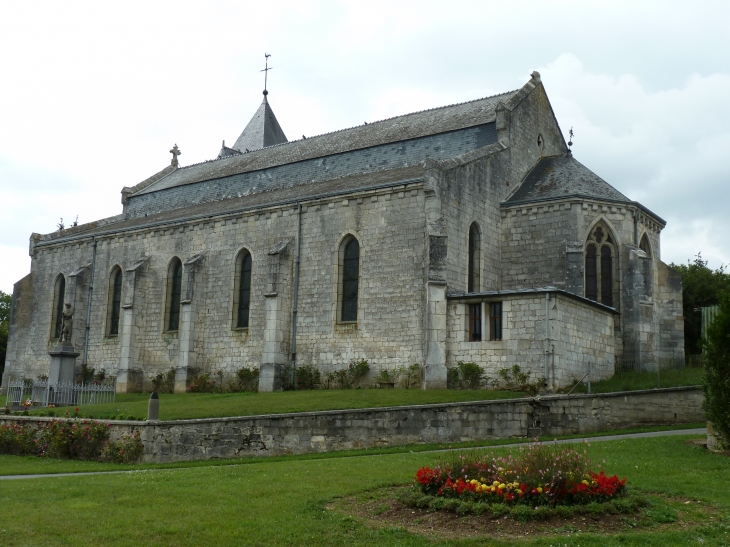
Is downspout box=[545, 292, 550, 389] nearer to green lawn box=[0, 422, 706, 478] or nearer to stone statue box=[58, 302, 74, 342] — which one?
green lawn box=[0, 422, 706, 478]

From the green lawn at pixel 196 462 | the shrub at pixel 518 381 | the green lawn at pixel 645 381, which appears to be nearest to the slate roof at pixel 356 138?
the green lawn at pixel 645 381

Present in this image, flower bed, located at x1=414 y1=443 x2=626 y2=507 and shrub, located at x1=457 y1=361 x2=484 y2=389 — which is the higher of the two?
shrub, located at x1=457 y1=361 x2=484 y2=389

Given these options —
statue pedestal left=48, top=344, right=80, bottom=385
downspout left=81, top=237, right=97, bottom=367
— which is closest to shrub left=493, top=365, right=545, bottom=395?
statue pedestal left=48, top=344, right=80, bottom=385

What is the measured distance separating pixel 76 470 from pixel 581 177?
22739 mm

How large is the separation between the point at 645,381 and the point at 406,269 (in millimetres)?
9270

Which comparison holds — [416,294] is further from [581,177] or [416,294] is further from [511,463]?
[511,463]

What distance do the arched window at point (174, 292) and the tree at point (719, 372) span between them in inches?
1031

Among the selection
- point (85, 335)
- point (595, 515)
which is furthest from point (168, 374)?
point (595, 515)

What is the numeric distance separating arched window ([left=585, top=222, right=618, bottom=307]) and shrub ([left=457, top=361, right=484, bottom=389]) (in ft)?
22.6

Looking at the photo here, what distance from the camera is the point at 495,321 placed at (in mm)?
26891

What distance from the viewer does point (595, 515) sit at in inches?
422

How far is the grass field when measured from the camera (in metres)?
10.4

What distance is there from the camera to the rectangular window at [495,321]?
26.8 metres

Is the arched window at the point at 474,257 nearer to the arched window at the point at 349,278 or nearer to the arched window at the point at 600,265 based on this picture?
the arched window at the point at 600,265
